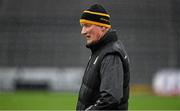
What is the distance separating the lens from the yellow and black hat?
123 inches

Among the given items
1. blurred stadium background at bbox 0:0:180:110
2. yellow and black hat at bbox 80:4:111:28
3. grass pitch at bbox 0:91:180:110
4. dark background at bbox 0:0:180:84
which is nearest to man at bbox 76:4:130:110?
yellow and black hat at bbox 80:4:111:28

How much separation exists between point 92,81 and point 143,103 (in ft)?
28.6

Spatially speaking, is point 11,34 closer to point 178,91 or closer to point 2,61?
point 2,61

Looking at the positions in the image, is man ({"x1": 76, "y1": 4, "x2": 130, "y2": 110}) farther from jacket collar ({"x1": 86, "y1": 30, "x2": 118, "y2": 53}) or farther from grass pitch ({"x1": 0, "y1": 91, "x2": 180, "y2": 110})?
grass pitch ({"x1": 0, "y1": 91, "x2": 180, "y2": 110})

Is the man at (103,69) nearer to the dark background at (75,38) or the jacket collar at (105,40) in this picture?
the jacket collar at (105,40)

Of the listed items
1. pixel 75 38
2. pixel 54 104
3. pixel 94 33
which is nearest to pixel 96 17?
pixel 94 33

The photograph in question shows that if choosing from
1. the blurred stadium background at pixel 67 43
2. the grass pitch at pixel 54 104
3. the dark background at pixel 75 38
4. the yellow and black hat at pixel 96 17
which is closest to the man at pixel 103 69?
the yellow and black hat at pixel 96 17

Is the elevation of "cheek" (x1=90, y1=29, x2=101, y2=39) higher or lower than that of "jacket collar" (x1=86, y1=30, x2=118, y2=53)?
higher

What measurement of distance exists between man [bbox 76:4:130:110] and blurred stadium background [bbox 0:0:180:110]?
11.5 metres

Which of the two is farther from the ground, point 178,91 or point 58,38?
point 58,38

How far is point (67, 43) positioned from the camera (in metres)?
16.0

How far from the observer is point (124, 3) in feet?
54.1

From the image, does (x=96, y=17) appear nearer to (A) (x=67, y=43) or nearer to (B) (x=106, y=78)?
(B) (x=106, y=78)

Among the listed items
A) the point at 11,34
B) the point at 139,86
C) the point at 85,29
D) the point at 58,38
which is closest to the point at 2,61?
the point at 11,34
